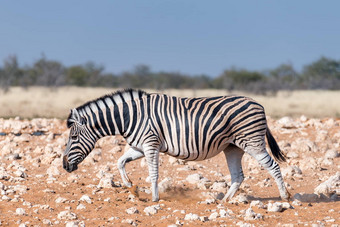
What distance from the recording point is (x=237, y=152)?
754 centimetres

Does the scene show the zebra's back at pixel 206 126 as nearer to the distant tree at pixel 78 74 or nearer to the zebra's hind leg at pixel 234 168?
the zebra's hind leg at pixel 234 168

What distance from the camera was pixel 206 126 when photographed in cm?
714

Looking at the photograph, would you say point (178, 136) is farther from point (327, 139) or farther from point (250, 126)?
point (327, 139)

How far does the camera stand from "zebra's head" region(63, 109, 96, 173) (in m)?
7.33

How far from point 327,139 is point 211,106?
5.20 m

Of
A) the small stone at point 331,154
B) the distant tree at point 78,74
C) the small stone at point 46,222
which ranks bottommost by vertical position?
the small stone at point 46,222

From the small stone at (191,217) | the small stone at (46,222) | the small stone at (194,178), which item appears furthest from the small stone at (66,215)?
the small stone at (194,178)

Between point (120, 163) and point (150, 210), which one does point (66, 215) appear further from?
point (120, 163)

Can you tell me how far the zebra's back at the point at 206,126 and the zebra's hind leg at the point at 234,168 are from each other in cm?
34

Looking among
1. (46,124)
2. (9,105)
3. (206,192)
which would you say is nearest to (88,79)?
(9,105)

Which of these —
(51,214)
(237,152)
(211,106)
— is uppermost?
(211,106)

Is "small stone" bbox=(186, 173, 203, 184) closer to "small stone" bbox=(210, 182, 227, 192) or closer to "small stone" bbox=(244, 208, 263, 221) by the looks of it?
"small stone" bbox=(210, 182, 227, 192)

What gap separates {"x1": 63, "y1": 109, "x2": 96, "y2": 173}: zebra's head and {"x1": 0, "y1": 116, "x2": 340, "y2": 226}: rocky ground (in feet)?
1.78

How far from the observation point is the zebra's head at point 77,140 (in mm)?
7328
